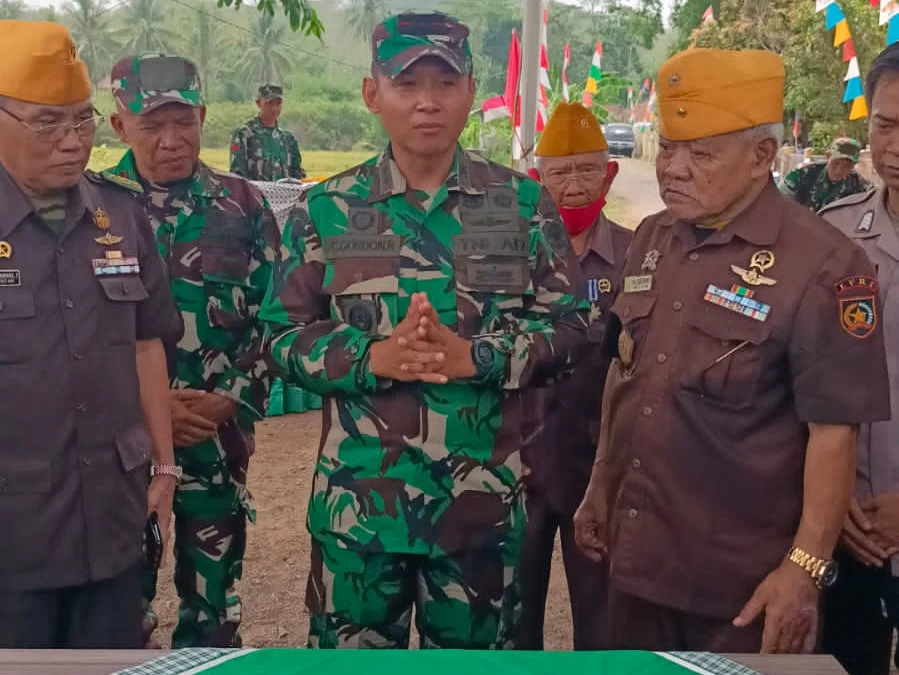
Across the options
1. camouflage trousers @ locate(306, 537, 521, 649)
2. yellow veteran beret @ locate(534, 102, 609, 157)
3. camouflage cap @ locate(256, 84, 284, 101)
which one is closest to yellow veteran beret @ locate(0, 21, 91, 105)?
camouflage trousers @ locate(306, 537, 521, 649)

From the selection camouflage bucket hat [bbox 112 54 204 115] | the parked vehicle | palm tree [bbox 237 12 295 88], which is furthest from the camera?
the parked vehicle

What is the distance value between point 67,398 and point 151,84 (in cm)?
122

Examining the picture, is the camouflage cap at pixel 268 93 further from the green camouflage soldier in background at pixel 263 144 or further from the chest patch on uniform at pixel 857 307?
the chest patch on uniform at pixel 857 307

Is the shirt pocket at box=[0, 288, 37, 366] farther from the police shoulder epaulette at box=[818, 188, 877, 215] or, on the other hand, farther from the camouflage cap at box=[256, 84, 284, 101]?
the camouflage cap at box=[256, 84, 284, 101]

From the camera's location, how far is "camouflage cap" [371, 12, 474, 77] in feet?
6.54

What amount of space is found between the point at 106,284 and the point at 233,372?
98 cm

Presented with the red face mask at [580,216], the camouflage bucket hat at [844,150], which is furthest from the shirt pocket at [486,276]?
the camouflage bucket hat at [844,150]

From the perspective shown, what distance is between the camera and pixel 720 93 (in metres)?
1.88

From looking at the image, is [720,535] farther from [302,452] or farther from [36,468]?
[302,452]

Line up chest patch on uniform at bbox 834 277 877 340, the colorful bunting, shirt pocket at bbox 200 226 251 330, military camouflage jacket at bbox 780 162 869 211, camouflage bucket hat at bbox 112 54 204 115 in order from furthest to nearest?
the colorful bunting
military camouflage jacket at bbox 780 162 869 211
shirt pocket at bbox 200 226 251 330
camouflage bucket hat at bbox 112 54 204 115
chest patch on uniform at bbox 834 277 877 340

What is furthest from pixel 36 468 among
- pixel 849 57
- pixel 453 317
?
pixel 849 57

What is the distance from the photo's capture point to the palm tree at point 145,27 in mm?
27297

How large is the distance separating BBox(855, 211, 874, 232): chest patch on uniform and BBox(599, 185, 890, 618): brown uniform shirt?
40cm

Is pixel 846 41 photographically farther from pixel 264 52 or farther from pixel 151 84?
pixel 264 52
